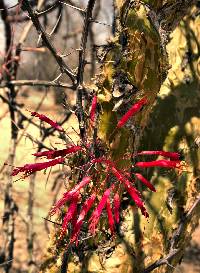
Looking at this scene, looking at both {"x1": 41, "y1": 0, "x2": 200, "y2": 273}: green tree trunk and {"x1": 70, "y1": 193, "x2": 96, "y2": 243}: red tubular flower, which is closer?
{"x1": 70, "y1": 193, "x2": 96, "y2": 243}: red tubular flower

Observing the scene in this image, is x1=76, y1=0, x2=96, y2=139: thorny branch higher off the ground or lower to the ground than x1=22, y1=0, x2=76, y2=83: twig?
lower

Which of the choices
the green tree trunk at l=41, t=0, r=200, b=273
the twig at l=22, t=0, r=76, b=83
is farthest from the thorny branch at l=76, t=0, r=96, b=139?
the green tree trunk at l=41, t=0, r=200, b=273

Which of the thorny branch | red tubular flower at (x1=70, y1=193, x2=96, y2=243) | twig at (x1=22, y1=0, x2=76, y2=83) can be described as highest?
twig at (x1=22, y1=0, x2=76, y2=83)

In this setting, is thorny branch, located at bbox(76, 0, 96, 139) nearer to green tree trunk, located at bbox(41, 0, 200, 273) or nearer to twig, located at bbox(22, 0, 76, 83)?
twig, located at bbox(22, 0, 76, 83)

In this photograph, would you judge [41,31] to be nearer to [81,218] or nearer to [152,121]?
[81,218]

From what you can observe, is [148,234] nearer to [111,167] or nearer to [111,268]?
[111,268]

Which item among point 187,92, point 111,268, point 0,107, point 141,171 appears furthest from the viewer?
point 0,107

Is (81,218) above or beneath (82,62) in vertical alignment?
beneath

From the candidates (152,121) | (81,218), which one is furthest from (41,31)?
(152,121)

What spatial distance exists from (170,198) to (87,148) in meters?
0.57

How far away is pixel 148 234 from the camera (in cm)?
142

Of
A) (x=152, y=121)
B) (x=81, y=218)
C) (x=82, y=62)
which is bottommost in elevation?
(x=81, y=218)

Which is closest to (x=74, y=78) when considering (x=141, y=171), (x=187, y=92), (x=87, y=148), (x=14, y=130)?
(x=87, y=148)

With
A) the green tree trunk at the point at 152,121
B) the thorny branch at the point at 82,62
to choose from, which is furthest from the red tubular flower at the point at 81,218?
A: the green tree trunk at the point at 152,121
